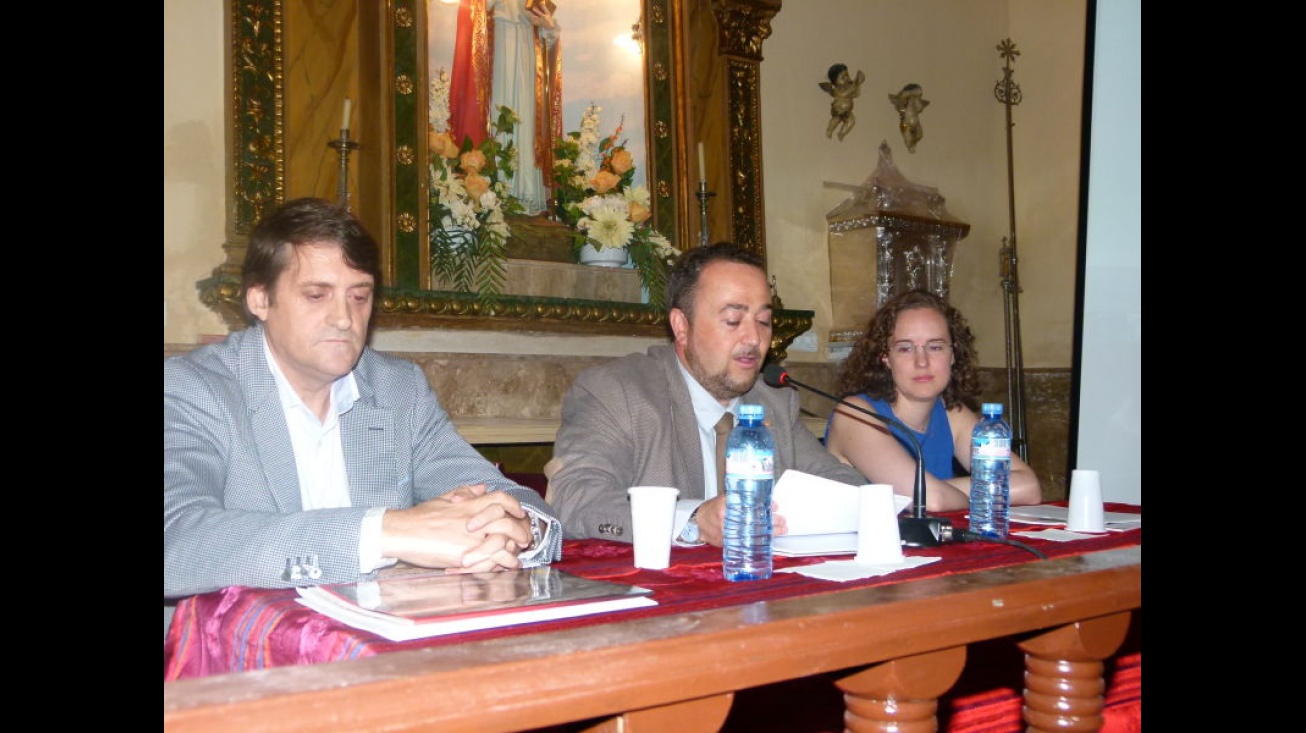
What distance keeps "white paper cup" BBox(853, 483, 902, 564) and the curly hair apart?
1.54m

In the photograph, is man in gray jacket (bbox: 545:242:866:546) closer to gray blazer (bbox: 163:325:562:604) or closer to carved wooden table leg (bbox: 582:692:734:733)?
gray blazer (bbox: 163:325:562:604)

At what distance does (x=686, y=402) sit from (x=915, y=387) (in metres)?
0.90

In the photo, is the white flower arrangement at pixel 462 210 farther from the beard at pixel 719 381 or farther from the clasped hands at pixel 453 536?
the clasped hands at pixel 453 536

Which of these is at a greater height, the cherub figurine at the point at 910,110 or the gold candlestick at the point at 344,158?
the cherub figurine at the point at 910,110

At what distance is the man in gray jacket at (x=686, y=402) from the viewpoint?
2.31m

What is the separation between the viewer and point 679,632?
1.09 meters

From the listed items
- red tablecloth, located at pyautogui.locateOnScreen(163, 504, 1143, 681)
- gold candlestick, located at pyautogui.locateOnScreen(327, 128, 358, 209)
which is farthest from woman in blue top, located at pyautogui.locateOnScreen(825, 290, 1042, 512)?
gold candlestick, located at pyautogui.locateOnScreen(327, 128, 358, 209)

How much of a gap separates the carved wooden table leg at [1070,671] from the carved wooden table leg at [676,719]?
2.14 ft

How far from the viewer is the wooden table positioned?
864 mm

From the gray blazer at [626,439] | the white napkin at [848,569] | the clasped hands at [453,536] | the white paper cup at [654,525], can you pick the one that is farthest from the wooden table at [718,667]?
the gray blazer at [626,439]

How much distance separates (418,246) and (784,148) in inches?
78.1

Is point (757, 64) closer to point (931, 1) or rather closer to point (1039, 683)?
point (931, 1)
